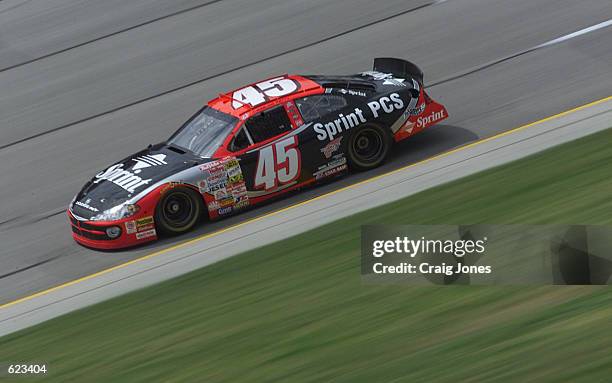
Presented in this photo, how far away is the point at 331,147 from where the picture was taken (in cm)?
1234

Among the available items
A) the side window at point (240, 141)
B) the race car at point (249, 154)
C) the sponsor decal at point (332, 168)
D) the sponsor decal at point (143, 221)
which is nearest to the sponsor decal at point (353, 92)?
the race car at point (249, 154)

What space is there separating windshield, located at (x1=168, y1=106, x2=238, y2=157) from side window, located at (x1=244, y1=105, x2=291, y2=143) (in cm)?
24

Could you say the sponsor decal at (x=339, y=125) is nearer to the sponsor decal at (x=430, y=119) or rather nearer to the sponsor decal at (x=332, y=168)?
the sponsor decal at (x=332, y=168)

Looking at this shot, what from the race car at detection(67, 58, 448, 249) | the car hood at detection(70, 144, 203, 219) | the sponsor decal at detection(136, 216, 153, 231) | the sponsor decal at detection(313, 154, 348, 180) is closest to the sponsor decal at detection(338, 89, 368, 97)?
the race car at detection(67, 58, 448, 249)

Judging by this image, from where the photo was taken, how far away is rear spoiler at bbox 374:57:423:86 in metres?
13.4

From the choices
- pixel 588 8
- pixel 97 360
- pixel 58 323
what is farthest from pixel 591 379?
pixel 588 8

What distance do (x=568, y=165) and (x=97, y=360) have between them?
5817mm

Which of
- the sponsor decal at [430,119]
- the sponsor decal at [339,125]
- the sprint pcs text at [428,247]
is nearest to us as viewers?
the sprint pcs text at [428,247]

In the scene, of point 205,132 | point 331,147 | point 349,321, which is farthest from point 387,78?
point 349,321

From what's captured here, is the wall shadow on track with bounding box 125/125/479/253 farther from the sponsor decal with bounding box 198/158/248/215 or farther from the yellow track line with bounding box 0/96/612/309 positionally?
the sponsor decal with bounding box 198/158/248/215

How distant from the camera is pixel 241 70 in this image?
16328 millimetres

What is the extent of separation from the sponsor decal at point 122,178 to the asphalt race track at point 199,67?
76 centimetres

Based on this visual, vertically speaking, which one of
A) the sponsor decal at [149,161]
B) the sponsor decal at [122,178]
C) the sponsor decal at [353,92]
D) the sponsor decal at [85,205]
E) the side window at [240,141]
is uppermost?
the sponsor decal at [353,92]

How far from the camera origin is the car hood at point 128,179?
454 inches
